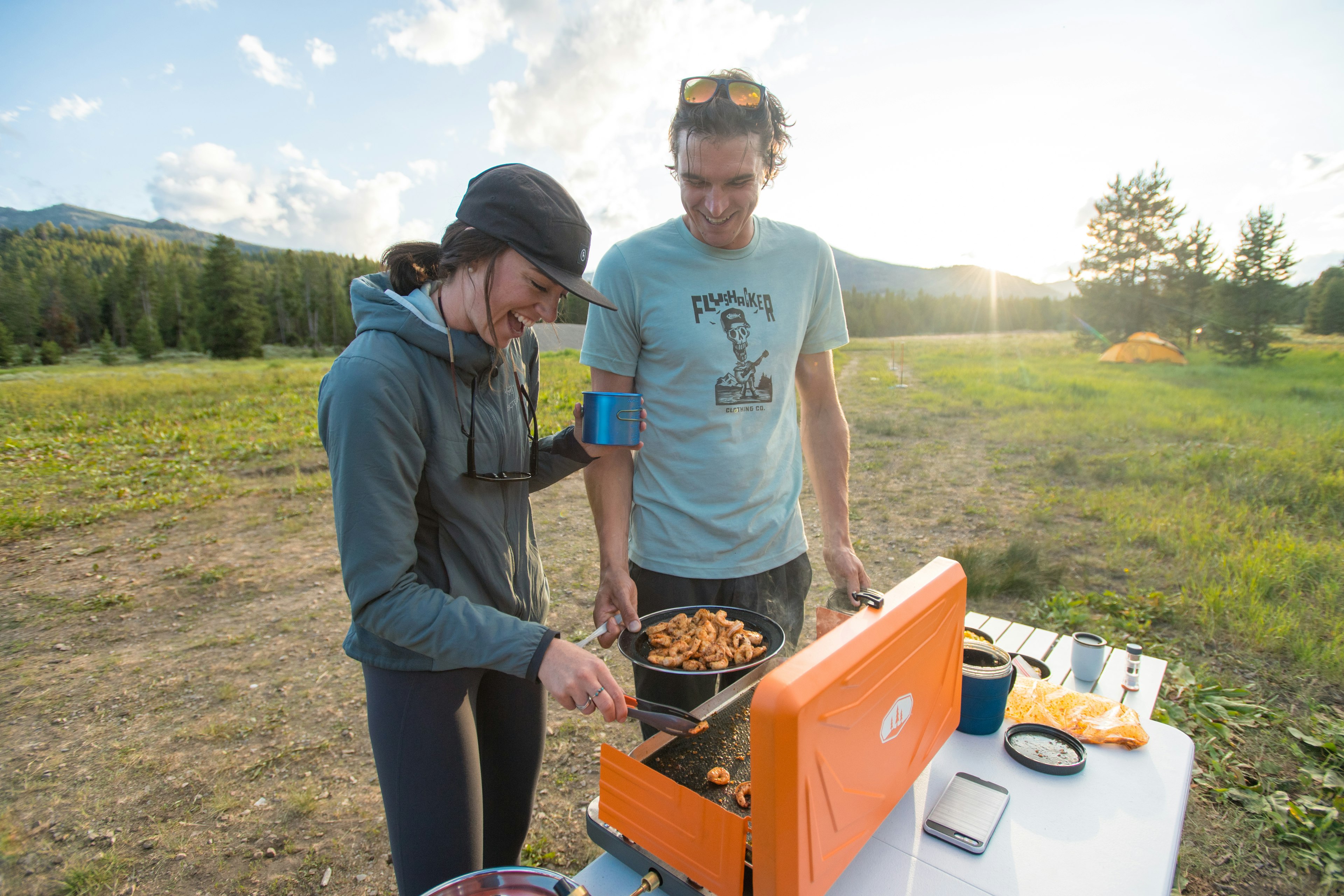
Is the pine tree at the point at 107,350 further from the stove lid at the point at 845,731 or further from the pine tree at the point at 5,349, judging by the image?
the stove lid at the point at 845,731

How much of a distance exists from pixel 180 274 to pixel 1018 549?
62347 mm

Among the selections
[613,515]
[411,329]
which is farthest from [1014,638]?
[411,329]

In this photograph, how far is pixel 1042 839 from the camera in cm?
134

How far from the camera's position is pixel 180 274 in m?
49.0

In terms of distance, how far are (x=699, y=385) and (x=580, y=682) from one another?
0.99 m

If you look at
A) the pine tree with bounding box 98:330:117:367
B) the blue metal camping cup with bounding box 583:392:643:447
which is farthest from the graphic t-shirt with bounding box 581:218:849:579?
the pine tree with bounding box 98:330:117:367

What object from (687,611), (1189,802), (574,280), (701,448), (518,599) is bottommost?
(1189,802)

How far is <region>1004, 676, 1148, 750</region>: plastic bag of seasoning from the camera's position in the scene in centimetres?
166

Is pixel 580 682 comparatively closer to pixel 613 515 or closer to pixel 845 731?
pixel 845 731

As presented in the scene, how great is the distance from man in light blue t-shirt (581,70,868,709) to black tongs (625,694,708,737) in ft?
1.61

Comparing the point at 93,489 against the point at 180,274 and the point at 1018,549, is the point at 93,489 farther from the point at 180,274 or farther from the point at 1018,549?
the point at 180,274

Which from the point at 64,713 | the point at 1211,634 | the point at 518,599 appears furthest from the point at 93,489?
the point at 1211,634

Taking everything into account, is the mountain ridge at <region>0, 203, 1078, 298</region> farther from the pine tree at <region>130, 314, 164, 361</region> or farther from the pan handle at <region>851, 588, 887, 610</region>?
the pan handle at <region>851, 588, 887, 610</region>

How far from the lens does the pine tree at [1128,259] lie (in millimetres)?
28859
